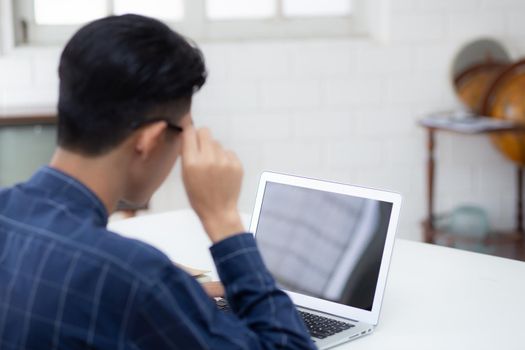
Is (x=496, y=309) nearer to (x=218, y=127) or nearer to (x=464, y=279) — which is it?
(x=464, y=279)

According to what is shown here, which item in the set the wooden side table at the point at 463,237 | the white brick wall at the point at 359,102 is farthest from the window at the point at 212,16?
the wooden side table at the point at 463,237

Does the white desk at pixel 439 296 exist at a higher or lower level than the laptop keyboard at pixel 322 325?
lower

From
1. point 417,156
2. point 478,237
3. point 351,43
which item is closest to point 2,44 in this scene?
point 351,43

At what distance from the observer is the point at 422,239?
3.76 meters

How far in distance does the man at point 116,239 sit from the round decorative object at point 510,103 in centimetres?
244

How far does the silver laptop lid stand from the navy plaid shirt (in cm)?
43

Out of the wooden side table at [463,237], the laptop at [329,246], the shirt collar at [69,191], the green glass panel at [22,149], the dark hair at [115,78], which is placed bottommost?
the wooden side table at [463,237]

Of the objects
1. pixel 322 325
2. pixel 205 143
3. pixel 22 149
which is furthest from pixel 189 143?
pixel 22 149

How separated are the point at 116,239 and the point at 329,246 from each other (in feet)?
1.96

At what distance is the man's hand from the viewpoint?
1.16 m

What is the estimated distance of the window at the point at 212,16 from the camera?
3453 millimetres

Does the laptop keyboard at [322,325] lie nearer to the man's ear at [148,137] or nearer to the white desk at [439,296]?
the white desk at [439,296]

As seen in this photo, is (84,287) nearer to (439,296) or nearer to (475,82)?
(439,296)

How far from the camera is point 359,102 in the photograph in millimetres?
3645
